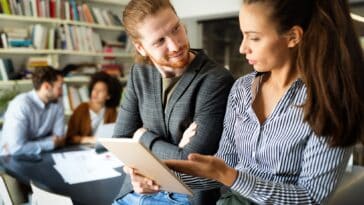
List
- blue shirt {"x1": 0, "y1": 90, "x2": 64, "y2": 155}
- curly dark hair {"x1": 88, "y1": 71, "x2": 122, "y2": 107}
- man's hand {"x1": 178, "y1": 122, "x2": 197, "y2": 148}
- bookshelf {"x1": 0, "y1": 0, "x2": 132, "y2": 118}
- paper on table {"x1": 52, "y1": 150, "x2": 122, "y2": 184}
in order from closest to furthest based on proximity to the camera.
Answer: man's hand {"x1": 178, "y1": 122, "x2": 197, "y2": 148} → paper on table {"x1": 52, "y1": 150, "x2": 122, "y2": 184} → blue shirt {"x1": 0, "y1": 90, "x2": 64, "y2": 155} → curly dark hair {"x1": 88, "y1": 71, "x2": 122, "y2": 107} → bookshelf {"x1": 0, "y1": 0, "x2": 132, "y2": 118}

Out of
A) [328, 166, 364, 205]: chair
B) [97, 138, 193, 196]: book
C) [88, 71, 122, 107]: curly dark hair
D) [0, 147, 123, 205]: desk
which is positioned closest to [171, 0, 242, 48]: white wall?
[88, 71, 122, 107]: curly dark hair

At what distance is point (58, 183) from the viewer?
1.86 meters

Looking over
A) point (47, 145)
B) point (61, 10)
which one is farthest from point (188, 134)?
point (61, 10)

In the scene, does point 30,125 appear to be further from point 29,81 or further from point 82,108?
point 29,81

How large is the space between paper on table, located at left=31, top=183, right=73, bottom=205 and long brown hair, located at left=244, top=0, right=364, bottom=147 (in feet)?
3.20

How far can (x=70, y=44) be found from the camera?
13.8 ft

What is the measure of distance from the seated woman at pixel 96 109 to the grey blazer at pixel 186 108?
1931mm

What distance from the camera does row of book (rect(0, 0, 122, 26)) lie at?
375 cm

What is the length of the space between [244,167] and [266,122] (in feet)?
0.51

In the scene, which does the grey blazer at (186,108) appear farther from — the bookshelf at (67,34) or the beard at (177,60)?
the bookshelf at (67,34)

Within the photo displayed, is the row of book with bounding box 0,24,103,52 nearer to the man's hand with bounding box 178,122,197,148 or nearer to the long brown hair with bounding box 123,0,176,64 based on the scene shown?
the long brown hair with bounding box 123,0,176,64

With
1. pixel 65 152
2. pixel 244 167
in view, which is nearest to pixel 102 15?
pixel 65 152

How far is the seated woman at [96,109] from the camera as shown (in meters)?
3.17

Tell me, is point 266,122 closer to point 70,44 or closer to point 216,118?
point 216,118
